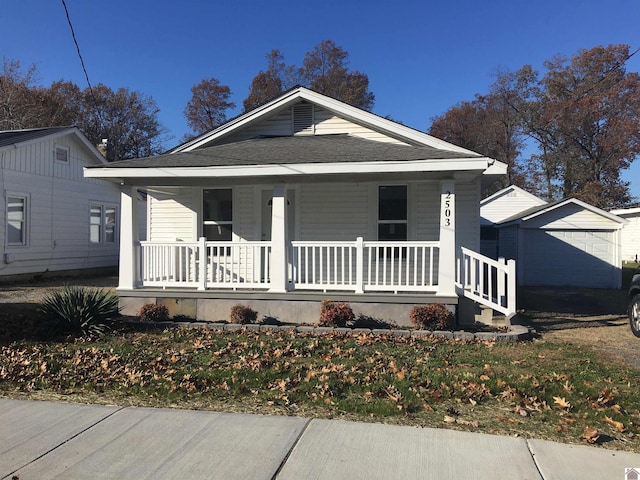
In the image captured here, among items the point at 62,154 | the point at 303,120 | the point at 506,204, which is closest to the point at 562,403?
the point at 303,120

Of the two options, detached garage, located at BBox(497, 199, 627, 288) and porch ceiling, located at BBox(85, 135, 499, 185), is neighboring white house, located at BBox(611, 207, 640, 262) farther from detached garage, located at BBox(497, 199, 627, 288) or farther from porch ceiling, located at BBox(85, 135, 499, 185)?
porch ceiling, located at BBox(85, 135, 499, 185)

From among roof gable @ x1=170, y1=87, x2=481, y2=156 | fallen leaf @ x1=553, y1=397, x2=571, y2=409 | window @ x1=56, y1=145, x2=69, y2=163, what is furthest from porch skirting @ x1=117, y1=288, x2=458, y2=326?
window @ x1=56, y1=145, x2=69, y2=163

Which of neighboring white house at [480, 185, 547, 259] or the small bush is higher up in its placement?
neighboring white house at [480, 185, 547, 259]

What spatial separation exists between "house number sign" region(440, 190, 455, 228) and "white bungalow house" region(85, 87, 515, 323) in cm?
2

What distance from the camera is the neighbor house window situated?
35.6ft

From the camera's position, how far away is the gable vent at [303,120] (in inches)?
450

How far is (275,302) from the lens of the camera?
9062mm

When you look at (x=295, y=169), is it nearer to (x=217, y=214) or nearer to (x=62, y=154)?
(x=217, y=214)

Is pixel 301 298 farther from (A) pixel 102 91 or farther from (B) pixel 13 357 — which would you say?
(A) pixel 102 91

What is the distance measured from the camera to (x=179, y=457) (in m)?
3.63

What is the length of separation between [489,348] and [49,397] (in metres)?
5.80

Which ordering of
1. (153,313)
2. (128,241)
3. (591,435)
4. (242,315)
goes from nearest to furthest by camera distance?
(591,435) < (242,315) < (153,313) < (128,241)

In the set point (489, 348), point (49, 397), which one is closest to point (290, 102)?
point (489, 348)

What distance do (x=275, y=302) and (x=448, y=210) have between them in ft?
11.9
